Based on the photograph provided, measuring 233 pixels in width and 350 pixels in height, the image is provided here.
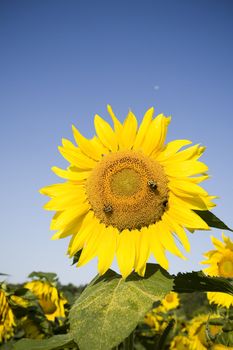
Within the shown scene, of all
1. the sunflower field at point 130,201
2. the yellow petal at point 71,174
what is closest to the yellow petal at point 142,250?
the sunflower field at point 130,201

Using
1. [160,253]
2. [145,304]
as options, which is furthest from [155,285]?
[160,253]

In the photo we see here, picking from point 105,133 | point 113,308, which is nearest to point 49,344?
point 113,308

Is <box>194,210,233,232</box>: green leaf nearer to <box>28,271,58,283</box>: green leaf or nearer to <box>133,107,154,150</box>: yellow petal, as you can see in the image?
<box>133,107,154,150</box>: yellow petal

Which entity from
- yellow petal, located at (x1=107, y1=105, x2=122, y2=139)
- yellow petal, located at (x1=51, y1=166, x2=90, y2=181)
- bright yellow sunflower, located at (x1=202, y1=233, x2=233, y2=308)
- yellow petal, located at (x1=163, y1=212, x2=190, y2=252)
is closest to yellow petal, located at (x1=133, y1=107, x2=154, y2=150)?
yellow petal, located at (x1=107, y1=105, x2=122, y2=139)

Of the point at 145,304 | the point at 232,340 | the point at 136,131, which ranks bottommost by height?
the point at 232,340

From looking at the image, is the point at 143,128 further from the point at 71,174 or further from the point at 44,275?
the point at 44,275

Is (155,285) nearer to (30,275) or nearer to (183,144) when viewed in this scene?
(183,144)

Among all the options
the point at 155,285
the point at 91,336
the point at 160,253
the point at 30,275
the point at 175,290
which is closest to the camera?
the point at 91,336
